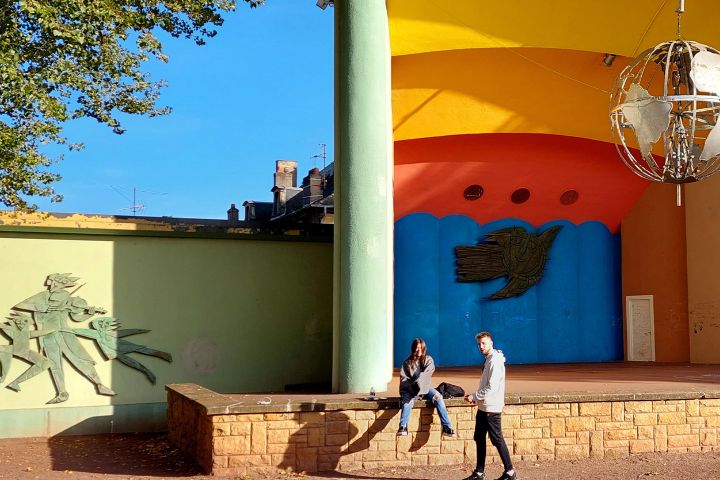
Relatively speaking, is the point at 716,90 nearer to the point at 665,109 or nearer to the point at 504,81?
the point at 665,109

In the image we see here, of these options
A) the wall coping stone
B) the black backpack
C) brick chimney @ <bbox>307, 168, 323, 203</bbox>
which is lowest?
the wall coping stone

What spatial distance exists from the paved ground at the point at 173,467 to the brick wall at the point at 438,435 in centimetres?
15

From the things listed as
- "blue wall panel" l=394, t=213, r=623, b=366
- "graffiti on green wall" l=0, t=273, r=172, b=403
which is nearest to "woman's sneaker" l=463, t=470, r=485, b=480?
"graffiti on green wall" l=0, t=273, r=172, b=403

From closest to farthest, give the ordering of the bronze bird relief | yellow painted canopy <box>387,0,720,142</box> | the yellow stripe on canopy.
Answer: yellow painted canopy <box>387,0,720,142</box> → the yellow stripe on canopy → the bronze bird relief

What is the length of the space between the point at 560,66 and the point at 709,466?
8138 millimetres

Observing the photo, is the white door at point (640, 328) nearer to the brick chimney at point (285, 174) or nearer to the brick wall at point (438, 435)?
the brick wall at point (438, 435)

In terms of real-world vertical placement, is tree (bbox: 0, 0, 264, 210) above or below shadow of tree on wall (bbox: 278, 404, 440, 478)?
above

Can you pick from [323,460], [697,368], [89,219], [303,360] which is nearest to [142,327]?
[89,219]

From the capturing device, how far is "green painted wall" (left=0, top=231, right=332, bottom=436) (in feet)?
40.9

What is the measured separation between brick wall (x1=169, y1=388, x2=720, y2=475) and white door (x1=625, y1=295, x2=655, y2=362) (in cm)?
722

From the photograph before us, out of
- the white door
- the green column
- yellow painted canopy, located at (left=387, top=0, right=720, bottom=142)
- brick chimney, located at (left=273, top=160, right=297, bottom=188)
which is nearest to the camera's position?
the green column

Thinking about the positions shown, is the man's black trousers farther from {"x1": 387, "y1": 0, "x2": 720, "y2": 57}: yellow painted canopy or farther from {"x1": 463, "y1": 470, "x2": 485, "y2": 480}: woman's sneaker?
{"x1": 387, "y1": 0, "x2": 720, "y2": 57}: yellow painted canopy

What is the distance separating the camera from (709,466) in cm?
948

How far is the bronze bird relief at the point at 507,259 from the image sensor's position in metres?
17.0
